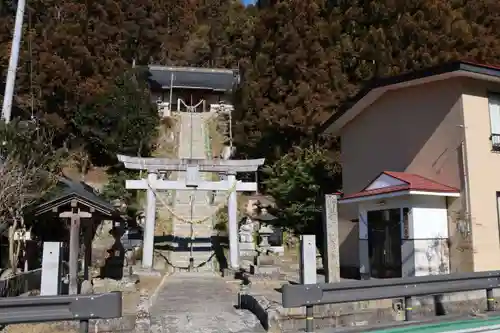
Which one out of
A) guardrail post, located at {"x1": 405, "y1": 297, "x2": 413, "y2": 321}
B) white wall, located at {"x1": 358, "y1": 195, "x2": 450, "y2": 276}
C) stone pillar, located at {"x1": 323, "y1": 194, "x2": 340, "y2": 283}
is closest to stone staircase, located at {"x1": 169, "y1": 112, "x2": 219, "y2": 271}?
stone pillar, located at {"x1": 323, "y1": 194, "x2": 340, "y2": 283}

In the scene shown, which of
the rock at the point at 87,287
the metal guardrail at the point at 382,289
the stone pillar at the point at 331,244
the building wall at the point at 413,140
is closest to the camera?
the metal guardrail at the point at 382,289

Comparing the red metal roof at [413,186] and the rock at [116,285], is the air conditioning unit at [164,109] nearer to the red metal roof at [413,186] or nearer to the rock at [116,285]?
the rock at [116,285]

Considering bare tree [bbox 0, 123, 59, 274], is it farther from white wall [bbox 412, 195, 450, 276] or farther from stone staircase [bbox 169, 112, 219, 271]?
white wall [bbox 412, 195, 450, 276]

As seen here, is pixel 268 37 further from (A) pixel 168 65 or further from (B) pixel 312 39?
(A) pixel 168 65

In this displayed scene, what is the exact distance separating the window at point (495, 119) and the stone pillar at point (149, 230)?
38.5 feet

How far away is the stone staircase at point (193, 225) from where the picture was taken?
20219 mm

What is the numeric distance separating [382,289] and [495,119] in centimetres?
896

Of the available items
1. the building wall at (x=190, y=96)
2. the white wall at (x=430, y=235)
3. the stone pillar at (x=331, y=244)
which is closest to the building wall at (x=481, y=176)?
the white wall at (x=430, y=235)

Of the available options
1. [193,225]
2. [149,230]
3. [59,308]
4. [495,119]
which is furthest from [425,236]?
[193,225]

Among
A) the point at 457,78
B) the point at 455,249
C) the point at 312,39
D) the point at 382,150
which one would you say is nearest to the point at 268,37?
the point at 312,39

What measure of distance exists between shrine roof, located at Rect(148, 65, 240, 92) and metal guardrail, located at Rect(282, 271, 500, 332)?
3880cm

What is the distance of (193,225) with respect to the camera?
23797 mm

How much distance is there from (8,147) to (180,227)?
12889 millimetres

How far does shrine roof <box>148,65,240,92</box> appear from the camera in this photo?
45469 millimetres
